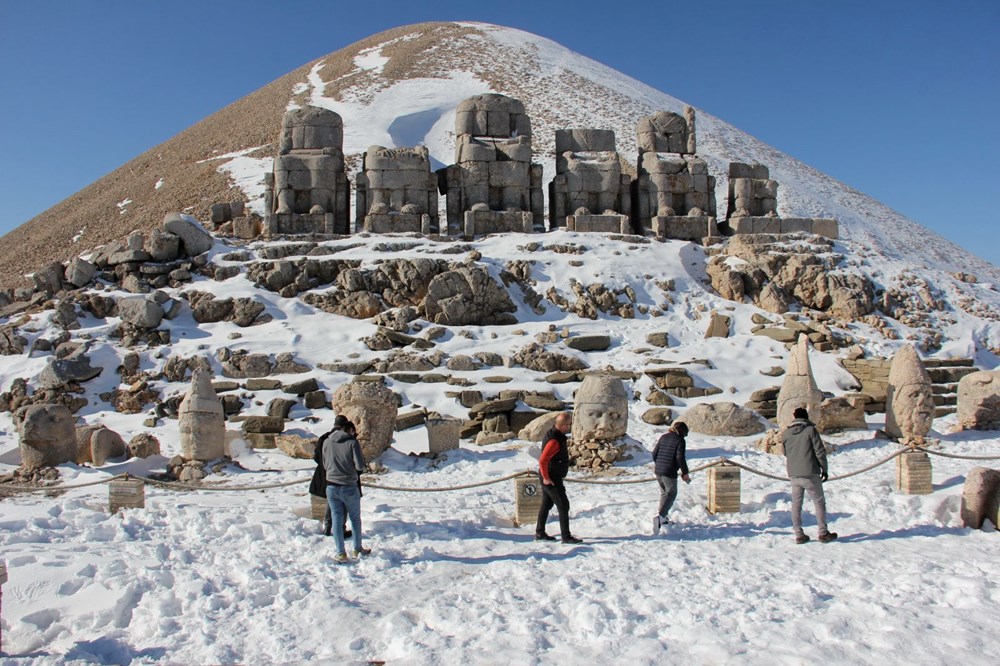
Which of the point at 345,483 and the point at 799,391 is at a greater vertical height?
the point at 799,391

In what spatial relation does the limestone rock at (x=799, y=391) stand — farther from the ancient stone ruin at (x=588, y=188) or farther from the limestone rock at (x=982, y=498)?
the ancient stone ruin at (x=588, y=188)

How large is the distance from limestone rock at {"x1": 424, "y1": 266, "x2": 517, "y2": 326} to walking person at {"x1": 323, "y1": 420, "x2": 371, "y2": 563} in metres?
10.1

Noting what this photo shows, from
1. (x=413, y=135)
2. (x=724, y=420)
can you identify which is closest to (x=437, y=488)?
(x=724, y=420)

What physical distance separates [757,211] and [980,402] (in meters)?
11.1

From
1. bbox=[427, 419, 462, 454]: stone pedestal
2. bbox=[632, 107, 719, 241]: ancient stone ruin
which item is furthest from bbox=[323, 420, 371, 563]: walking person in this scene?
bbox=[632, 107, 719, 241]: ancient stone ruin

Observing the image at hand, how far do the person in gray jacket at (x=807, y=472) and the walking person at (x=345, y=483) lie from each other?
13.2 feet

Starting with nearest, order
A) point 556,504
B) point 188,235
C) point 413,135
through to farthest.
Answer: point 556,504 < point 188,235 < point 413,135

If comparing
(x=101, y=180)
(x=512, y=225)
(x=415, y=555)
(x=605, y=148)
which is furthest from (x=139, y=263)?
(x=101, y=180)

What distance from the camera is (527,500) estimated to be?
8602 millimetres

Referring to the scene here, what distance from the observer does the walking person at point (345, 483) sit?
7.30 meters

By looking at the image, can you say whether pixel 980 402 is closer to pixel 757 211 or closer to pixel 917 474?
pixel 917 474

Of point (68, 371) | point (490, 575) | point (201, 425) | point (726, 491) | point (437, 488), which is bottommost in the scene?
point (490, 575)

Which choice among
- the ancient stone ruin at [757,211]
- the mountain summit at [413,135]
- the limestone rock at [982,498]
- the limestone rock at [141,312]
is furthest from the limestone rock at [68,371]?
the mountain summit at [413,135]

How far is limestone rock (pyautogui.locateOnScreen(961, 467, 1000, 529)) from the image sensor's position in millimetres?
7922
